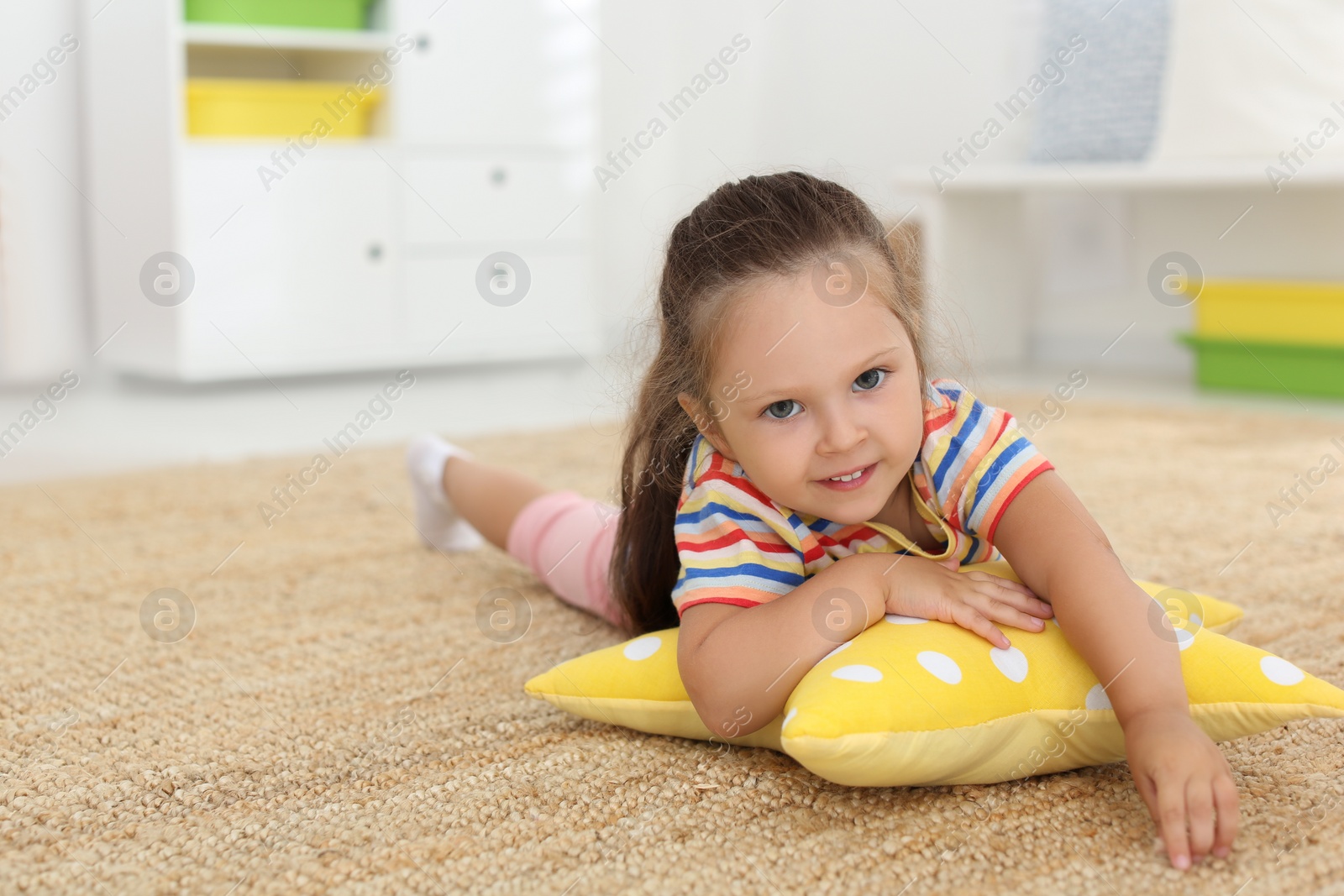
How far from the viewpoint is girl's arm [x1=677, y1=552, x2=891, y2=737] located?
2.21 feet

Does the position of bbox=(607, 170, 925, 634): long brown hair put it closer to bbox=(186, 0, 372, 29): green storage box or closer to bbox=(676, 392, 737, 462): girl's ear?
bbox=(676, 392, 737, 462): girl's ear

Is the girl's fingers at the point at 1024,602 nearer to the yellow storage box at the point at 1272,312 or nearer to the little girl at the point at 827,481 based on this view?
the little girl at the point at 827,481

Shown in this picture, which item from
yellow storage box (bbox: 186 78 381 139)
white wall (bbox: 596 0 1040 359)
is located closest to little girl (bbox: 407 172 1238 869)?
yellow storage box (bbox: 186 78 381 139)

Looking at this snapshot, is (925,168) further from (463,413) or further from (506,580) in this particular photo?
(506,580)

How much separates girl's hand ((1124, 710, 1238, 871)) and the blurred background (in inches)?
56.8

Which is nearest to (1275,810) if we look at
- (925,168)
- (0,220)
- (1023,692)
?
(1023,692)

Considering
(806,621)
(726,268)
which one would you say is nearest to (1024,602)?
(806,621)

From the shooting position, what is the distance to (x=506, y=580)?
3.70 feet

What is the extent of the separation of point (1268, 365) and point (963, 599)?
1.77m

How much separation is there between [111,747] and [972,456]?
0.54 metres

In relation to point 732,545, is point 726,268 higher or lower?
higher

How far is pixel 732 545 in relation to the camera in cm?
74

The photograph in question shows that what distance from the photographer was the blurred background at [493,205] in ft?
7.01

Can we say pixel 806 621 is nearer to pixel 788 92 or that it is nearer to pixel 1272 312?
pixel 1272 312
